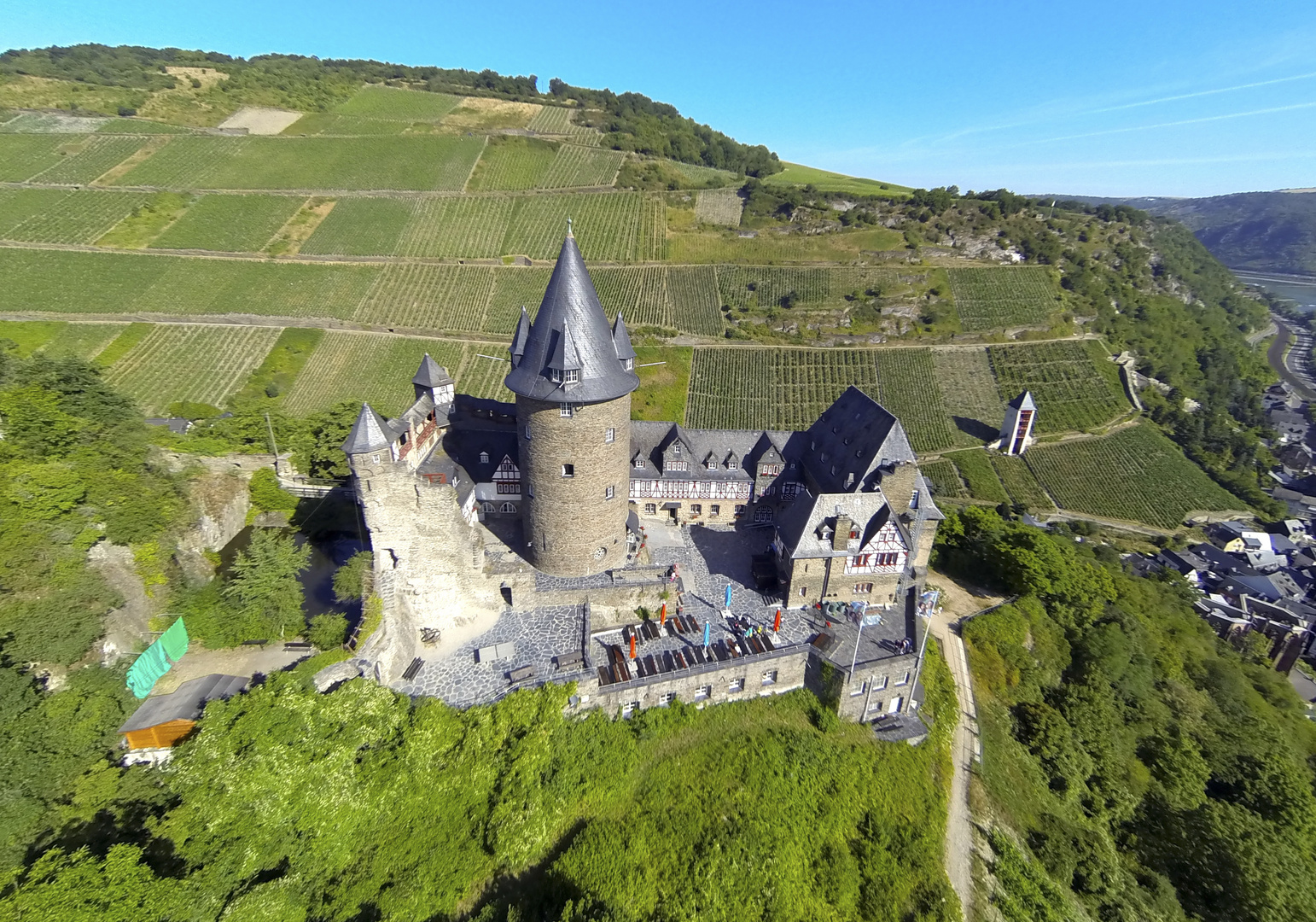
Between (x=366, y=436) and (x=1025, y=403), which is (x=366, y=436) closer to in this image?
(x=366, y=436)

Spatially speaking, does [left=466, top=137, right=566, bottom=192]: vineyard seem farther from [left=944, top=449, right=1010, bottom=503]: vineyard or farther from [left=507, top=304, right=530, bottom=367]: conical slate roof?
[left=944, top=449, right=1010, bottom=503]: vineyard

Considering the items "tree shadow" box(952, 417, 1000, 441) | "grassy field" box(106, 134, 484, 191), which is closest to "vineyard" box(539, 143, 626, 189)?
"grassy field" box(106, 134, 484, 191)

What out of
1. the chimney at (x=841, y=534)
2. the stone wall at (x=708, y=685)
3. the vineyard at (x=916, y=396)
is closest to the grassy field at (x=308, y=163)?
the vineyard at (x=916, y=396)

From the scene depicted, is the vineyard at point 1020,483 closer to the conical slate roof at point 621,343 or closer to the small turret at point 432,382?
the conical slate roof at point 621,343

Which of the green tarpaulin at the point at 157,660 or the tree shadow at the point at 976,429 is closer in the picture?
the green tarpaulin at the point at 157,660

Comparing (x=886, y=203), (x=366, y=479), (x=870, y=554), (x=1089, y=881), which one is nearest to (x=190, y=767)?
(x=366, y=479)

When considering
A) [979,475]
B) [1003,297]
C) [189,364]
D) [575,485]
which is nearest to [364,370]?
[189,364]

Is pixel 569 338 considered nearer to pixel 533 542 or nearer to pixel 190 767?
pixel 533 542
